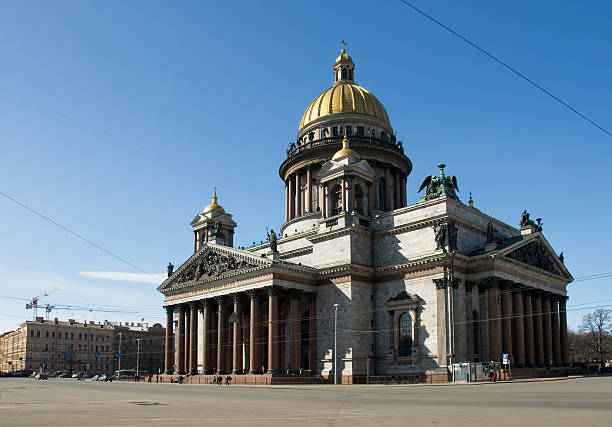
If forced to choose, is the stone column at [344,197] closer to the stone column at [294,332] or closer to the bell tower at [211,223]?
the stone column at [294,332]

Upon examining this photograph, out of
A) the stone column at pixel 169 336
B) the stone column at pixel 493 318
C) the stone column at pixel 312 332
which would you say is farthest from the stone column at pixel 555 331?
the stone column at pixel 169 336

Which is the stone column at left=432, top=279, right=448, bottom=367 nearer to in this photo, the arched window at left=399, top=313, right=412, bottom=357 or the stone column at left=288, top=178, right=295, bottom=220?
the arched window at left=399, top=313, right=412, bottom=357

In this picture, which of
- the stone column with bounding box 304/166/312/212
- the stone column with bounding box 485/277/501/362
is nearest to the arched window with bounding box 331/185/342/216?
the stone column with bounding box 304/166/312/212

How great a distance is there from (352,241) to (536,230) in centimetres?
2003

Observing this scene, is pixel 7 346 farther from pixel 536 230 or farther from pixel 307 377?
pixel 536 230

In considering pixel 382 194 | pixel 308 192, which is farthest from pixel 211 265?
pixel 382 194

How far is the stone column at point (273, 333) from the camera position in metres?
58.8

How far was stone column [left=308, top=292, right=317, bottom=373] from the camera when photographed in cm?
6175

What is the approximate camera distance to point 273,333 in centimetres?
5934

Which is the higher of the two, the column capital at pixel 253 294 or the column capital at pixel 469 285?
the column capital at pixel 469 285

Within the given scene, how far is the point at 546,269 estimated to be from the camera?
66.4m

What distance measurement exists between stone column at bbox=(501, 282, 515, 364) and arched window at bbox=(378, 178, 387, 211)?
2202cm

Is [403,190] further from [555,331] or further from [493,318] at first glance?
[493,318]

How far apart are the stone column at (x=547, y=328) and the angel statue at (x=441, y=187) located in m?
15.3
